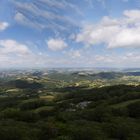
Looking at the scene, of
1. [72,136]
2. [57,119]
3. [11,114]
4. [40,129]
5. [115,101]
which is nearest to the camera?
[72,136]

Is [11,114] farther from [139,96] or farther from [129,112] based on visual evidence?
[139,96]

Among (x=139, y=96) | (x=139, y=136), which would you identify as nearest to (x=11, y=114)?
(x=139, y=136)

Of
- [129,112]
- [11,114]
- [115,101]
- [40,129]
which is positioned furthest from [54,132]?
[115,101]

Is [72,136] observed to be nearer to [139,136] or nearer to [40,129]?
[40,129]

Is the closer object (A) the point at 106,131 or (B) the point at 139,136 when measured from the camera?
(B) the point at 139,136

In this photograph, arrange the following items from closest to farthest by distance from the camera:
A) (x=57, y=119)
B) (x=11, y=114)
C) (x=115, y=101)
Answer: (x=57, y=119) < (x=11, y=114) < (x=115, y=101)

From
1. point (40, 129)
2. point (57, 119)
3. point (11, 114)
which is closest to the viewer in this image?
point (40, 129)

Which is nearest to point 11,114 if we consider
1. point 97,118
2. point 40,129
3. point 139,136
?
point 97,118

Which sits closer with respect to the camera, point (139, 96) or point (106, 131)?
point (106, 131)

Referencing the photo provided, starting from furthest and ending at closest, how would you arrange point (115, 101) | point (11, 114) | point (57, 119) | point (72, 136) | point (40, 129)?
point (115, 101) → point (11, 114) → point (57, 119) → point (40, 129) → point (72, 136)
